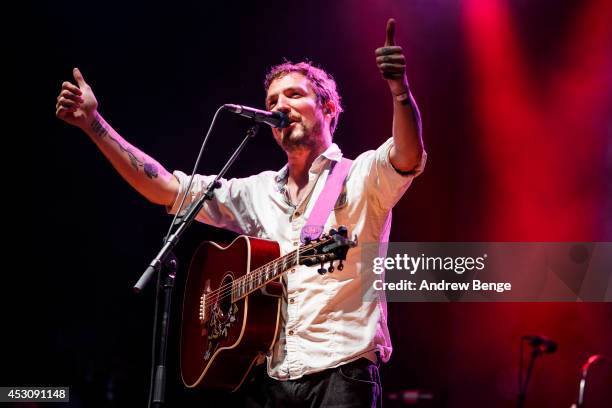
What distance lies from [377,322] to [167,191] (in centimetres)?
148

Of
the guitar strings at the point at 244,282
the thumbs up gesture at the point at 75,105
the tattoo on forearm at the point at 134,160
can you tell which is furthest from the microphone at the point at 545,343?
the thumbs up gesture at the point at 75,105

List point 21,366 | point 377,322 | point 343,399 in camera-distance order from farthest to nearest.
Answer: point 21,366 → point 377,322 → point 343,399

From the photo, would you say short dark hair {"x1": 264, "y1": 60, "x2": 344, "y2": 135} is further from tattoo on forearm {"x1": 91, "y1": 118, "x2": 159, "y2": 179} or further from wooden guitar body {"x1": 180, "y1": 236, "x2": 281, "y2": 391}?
wooden guitar body {"x1": 180, "y1": 236, "x2": 281, "y2": 391}

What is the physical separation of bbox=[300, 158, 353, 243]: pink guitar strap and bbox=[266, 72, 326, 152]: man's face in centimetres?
35

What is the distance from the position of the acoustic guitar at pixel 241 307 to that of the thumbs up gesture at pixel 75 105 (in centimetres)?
105

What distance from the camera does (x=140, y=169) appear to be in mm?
3688

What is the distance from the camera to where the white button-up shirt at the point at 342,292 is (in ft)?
9.61

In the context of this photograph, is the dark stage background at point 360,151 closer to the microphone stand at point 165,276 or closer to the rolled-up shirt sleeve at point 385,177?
the microphone stand at point 165,276

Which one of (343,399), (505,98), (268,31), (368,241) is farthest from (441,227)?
(343,399)

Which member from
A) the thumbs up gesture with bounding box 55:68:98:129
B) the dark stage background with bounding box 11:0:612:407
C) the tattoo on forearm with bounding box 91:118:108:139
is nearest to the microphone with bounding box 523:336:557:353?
the dark stage background with bounding box 11:0:612:407

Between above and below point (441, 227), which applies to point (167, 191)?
below

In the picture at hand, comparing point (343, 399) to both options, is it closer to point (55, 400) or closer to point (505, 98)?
point (55, 400)

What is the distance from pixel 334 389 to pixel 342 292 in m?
0.43

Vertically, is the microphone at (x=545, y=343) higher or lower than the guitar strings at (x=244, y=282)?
lower
